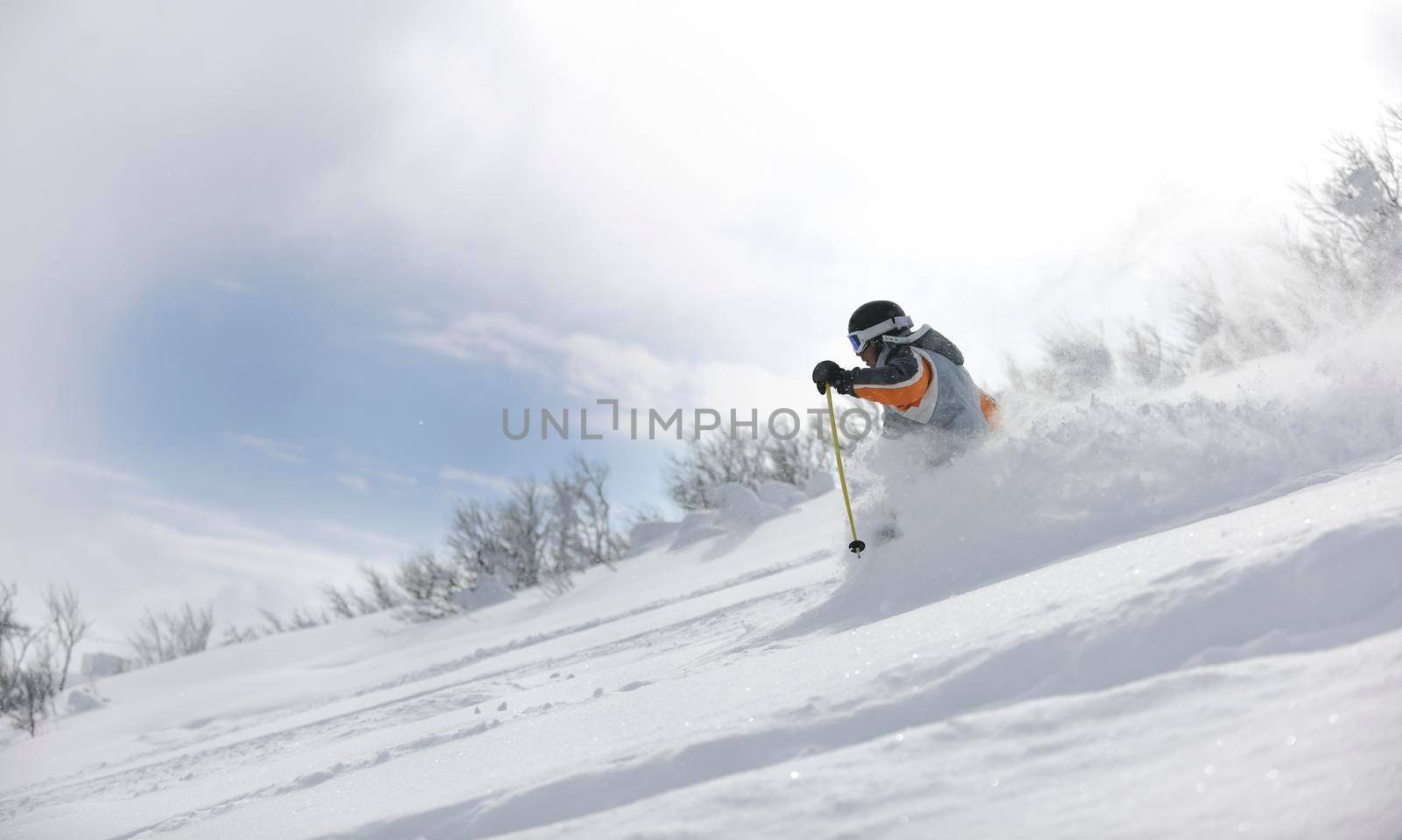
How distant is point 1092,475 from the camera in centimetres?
439

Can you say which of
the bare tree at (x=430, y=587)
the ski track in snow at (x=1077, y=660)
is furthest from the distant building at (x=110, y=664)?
the ski track in snow at (x=1077, y=660)

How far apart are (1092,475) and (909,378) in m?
1.09

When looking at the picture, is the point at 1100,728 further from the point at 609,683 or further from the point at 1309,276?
the point at 1309,276

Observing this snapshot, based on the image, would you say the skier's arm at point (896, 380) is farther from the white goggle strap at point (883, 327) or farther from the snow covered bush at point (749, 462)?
the snow covered bush at point (749, 462)

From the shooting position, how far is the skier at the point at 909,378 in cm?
482

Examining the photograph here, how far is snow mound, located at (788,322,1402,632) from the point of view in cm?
403

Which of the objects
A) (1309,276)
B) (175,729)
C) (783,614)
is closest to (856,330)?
(783,614)

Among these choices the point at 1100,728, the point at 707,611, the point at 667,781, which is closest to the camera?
the point at 1100,728

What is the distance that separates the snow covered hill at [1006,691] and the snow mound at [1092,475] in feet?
0.06

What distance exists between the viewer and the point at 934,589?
397 centimetres

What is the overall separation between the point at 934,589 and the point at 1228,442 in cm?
185

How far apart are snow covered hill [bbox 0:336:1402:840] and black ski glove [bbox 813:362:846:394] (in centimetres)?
58

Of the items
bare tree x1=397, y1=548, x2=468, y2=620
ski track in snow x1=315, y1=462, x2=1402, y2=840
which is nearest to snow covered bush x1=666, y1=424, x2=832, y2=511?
bare tree x1=397, y1=548, x2=468, y2=620

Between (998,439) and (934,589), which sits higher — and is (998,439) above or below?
above
